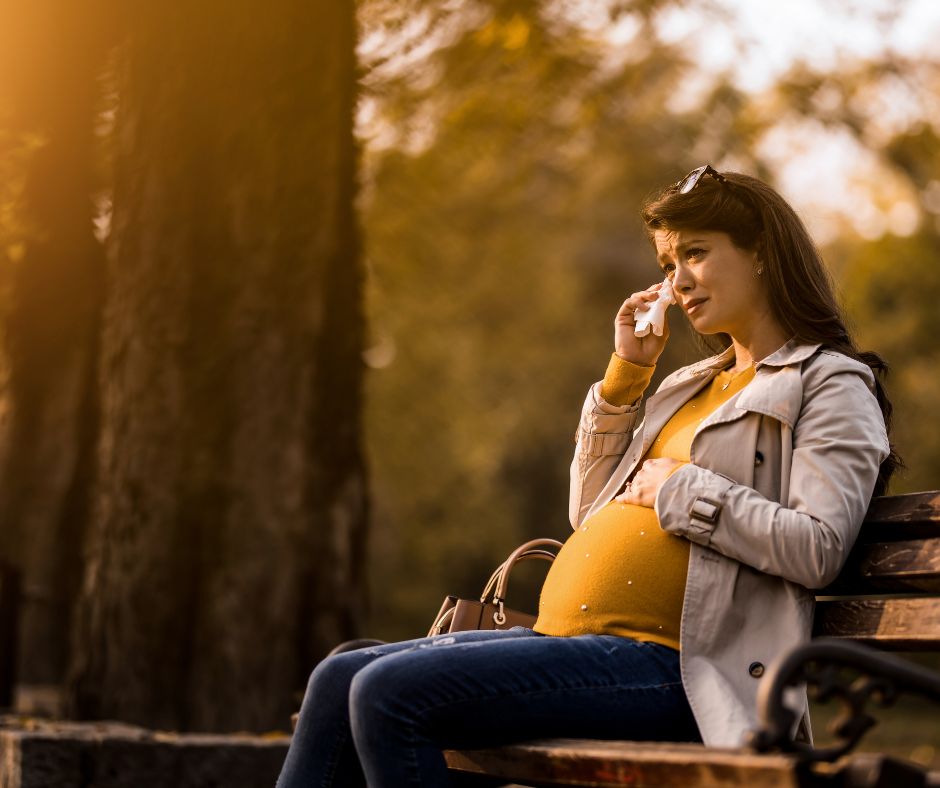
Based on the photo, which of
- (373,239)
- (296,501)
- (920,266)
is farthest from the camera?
(920,266)

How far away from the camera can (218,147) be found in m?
7.10

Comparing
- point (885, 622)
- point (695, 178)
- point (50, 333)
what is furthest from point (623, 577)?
point (50, 333)

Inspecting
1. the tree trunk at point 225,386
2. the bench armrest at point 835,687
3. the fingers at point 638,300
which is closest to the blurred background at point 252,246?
the tree trunk at point 225,386

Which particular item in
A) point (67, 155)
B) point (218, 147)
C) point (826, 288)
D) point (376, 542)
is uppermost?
point (67, 155)

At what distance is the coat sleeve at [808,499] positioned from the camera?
3.43 metres

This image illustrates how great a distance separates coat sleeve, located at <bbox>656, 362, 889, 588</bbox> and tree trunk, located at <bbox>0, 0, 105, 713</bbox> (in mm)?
6125

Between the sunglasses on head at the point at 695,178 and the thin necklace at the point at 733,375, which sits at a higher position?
the sunglasses on head at the point at 695,178

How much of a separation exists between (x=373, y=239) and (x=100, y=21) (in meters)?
7.89

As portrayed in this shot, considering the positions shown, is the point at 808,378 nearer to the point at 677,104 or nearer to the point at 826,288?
the point at 826,288

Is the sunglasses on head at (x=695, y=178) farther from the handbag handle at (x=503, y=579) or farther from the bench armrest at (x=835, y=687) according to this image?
the bench armrest at (x=835, y=687)

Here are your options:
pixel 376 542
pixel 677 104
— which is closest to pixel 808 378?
pixel 677 104

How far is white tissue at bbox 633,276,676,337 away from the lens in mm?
4160

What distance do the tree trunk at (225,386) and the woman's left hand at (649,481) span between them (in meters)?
3.36

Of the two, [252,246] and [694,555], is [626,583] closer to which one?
[694,555]
